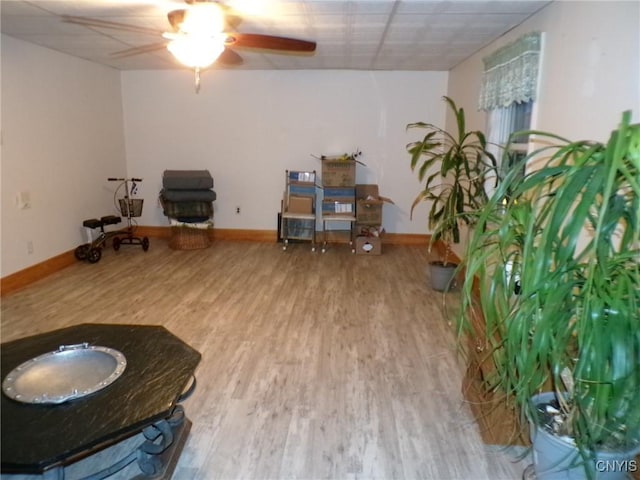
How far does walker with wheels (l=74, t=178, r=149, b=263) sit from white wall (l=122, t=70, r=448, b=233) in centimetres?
42

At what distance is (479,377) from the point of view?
2326 millimetres

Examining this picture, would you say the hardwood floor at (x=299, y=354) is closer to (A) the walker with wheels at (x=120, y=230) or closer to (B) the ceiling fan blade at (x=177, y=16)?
(A) the walker with wheels at (x=120, y=230)

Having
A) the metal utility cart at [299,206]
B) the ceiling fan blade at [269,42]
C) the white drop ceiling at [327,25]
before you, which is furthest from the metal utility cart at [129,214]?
the ceiling fan blade at [269,42]

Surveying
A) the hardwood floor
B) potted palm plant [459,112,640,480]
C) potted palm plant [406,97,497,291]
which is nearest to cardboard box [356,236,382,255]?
the hardwood floor

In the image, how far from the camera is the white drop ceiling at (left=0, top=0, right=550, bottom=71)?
2.89m

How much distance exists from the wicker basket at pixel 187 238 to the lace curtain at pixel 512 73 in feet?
12.0

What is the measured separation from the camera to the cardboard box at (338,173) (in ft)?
18.2

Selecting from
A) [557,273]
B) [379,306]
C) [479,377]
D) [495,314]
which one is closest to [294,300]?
[379,306]

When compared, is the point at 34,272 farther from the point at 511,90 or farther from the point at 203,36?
the point at 511,90

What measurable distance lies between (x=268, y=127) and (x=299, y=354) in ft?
12.2

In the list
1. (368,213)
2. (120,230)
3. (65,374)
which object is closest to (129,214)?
(120,230)

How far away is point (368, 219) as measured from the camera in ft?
18.5

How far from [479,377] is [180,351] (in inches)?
60.5

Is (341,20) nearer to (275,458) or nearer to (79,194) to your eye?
(275,458)
